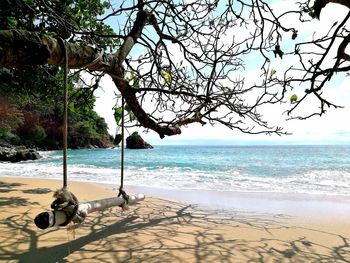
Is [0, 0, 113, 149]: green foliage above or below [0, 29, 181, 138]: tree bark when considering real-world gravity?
above

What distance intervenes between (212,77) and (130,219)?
8.06 ft

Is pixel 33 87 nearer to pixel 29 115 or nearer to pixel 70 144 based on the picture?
pixel 29 115

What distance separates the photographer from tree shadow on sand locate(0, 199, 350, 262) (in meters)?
3.09

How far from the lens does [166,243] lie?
352 centimetres

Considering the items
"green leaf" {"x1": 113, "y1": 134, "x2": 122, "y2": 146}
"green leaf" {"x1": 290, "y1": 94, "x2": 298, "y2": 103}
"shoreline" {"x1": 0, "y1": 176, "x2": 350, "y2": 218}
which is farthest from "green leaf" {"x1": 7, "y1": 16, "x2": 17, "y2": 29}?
"shoreline" {"x1": 0, "y1": 176, "x2": 350, "y2": 218}

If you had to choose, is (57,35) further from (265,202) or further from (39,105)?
(39,105)

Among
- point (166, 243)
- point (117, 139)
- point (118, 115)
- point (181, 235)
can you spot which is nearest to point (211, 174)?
point (181, 235)

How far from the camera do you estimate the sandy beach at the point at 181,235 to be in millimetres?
3141

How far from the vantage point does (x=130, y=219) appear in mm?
4645

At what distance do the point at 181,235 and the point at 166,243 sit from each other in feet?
1.34

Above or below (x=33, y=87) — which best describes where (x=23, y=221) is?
below

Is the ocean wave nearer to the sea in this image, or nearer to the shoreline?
the sea

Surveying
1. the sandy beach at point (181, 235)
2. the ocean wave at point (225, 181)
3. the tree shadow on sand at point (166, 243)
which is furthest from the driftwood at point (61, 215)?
the ocean wave at point (225, 181)

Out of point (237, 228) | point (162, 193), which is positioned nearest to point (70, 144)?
point (162, 193)
